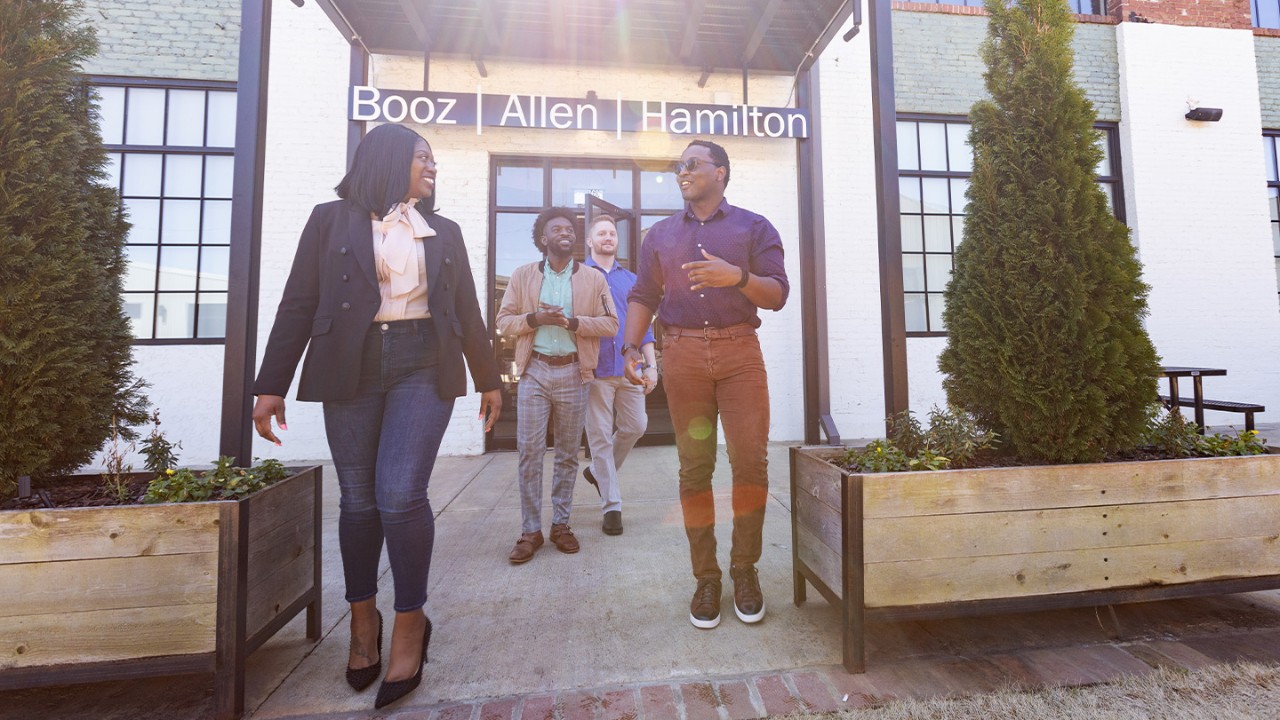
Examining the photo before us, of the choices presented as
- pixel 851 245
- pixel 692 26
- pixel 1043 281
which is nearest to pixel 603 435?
pixel 1043 281

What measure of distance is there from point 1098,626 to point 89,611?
322cm

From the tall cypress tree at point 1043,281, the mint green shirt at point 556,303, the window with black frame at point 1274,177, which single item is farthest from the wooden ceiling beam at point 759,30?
the window with black frame at point 1274,177

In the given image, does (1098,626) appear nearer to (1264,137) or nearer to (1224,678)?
(1224,678)

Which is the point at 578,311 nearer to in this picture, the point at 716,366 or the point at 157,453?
the point at 716,366

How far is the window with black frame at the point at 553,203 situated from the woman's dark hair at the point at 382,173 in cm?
394

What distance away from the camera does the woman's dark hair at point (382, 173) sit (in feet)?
5.60

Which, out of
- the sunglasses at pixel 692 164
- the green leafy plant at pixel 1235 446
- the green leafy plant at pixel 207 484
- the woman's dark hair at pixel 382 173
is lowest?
the green leafy plant at pixel 207 484

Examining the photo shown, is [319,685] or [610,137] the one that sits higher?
[610,137]

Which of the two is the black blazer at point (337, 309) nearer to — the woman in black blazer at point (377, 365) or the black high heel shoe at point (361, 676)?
the woman in black blazer at point (377, 365)

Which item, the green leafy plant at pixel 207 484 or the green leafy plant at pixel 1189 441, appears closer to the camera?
the green leafy plant at pixel 207 484

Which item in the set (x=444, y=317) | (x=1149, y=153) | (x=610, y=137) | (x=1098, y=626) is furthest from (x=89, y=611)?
(x=1149, y=153)

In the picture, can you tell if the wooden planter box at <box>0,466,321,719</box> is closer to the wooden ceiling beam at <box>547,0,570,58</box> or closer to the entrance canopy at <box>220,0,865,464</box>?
the entrance canopy at <box>220,0,865,464</box>

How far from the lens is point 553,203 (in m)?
5.94

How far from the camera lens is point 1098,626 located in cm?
197
